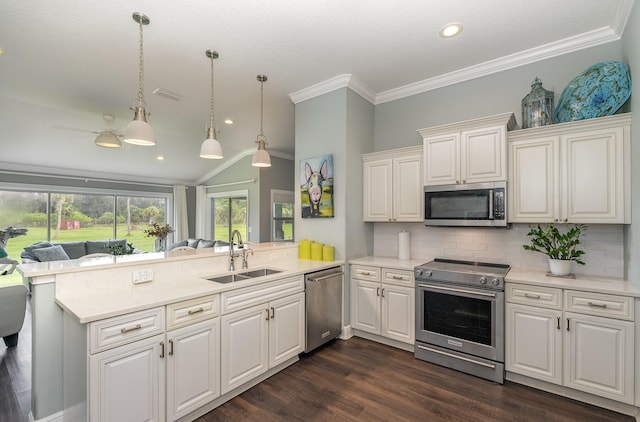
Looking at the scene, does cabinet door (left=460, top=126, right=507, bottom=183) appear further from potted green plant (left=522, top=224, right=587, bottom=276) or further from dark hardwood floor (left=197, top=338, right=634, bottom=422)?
dark hardwood floor (left=197, top=338, right=634, bottom=422)

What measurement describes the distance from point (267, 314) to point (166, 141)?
520cm

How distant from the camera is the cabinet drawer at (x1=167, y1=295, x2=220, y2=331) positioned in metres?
1.92

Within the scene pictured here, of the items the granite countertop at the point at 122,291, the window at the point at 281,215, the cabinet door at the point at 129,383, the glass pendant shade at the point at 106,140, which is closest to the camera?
the cabinet door at the point at 129,383

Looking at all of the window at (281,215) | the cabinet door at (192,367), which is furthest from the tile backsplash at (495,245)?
the window at (281,215)

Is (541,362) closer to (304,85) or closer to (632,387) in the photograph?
(632,387)

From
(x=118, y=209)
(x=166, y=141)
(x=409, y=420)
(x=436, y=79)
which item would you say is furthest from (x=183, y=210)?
(x=409, y=420)

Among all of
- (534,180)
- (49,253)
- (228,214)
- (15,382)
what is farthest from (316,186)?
(49,253)

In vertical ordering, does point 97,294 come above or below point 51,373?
above

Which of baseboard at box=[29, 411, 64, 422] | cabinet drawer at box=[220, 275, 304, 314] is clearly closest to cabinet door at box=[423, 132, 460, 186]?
cabinet drawer at box=[220, 275, 304, 314]

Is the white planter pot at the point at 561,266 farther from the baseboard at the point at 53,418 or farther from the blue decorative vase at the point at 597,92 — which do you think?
the baseboard at the point at 53,418

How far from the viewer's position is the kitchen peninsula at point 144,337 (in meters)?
1.65

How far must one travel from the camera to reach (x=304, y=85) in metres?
3.61

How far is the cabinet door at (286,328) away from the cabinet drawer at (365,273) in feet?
2.64

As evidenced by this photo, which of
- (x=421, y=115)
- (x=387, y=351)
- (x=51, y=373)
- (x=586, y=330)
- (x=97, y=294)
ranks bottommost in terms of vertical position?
(x=387, y=351)
